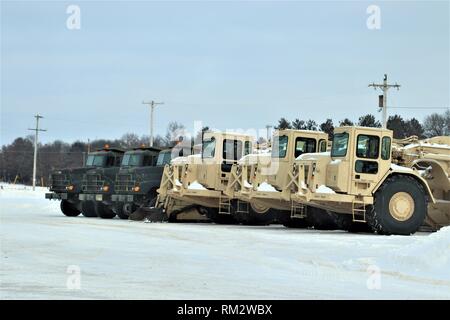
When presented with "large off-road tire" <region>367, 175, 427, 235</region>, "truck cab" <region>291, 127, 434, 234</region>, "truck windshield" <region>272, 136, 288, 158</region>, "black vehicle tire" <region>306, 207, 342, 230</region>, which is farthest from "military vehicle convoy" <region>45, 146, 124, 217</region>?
"large off-road tire" <region>367, 175, 427, 235</region>

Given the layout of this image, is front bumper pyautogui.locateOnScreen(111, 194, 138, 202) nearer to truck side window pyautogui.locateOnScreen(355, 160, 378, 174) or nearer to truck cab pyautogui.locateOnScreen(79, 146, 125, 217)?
truck cab pyautogui.locateOnScreen(79, 146, 125, 217)

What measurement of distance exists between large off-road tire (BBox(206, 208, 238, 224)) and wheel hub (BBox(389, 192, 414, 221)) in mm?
7601

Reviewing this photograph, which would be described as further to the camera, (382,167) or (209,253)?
(382,167)

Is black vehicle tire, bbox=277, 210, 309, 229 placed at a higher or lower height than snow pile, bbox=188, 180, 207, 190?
lower

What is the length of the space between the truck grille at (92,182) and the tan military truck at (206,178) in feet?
15.7

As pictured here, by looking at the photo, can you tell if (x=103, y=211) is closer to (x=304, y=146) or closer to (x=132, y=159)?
(x=132, y=159)

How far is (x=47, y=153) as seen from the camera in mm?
132750

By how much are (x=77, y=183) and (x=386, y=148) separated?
51.2ft

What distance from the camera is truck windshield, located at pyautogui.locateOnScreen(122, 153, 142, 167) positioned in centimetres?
3092

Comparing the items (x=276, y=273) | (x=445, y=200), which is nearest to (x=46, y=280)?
(x=276, y=273)

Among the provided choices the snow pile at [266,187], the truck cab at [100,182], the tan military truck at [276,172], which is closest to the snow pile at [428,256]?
the tan military truck at [276,172]
